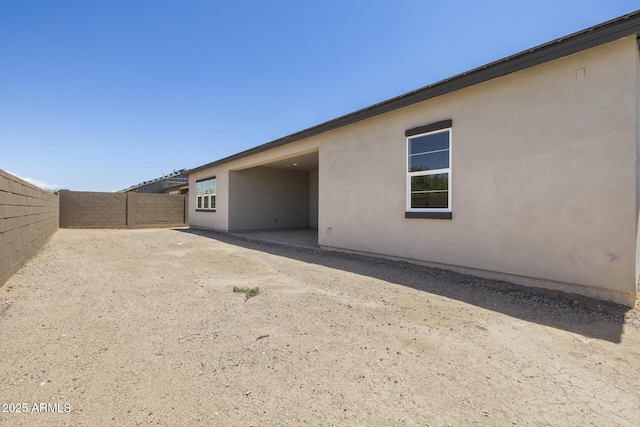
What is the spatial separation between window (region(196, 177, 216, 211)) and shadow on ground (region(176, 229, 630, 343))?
10.8 metres

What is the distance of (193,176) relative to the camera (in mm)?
18422

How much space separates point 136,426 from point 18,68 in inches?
467

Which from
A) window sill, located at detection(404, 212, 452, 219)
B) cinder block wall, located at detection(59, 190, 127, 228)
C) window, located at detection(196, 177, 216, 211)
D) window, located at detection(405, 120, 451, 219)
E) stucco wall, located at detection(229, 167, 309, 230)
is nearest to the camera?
window sill, located at detection(404, 212, 452, 219)

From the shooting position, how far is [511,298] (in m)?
4.43

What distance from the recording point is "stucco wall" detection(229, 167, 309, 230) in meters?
14.5

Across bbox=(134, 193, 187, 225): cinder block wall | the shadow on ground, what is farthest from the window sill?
bbox=(134, 193, 187, 225): cinder block wall

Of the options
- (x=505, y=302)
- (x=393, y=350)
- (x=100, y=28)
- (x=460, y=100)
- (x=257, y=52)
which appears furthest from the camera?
(x=257, y=52)

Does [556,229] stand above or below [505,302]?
→ above

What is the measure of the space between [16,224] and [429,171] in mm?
8054

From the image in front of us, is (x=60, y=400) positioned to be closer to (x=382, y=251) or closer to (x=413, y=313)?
(x=413, y=313)

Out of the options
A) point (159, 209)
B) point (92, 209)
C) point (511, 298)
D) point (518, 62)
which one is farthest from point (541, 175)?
point (92, 209)

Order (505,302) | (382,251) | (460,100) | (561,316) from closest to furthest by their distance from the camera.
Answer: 1. (561,316)
2. (505,302)
3. (460,100)
4. (382,251)

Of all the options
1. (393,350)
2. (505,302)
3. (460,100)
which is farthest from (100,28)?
(505,302)

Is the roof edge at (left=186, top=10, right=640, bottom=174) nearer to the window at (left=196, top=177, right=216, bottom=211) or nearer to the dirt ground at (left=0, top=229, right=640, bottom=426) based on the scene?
the dirt ground at (left=0, top=229, right=640, bottom=426)
